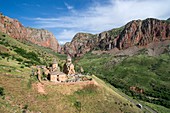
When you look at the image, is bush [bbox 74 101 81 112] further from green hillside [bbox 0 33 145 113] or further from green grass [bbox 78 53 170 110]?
green grass [bbox 78 53 170 110]

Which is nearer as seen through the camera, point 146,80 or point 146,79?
point 146,80

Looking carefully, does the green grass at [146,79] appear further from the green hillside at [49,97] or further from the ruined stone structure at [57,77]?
the ruined stone structure at [57,77]

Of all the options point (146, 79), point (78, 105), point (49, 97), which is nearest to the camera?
point (49, 97)

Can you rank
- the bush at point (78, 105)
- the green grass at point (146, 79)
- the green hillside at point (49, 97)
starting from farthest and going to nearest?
the green grass at point (146, 79) → the bush at point (78, 105) → the green hillside at point (49, 97)

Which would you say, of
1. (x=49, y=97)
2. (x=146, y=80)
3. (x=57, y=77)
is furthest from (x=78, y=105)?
(x=146, y=80)

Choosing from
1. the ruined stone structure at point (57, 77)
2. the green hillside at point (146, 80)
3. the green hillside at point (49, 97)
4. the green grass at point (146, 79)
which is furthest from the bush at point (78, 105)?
the green grass at point (146, 79)

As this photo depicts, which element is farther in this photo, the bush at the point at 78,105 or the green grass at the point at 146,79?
the green grass at the point at 146,79

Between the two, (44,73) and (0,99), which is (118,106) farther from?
(0,99)

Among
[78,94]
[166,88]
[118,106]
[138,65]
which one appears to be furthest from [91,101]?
[138,65]

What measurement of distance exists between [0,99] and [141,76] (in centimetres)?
13289

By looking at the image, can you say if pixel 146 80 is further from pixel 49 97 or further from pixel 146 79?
pixel 49 97

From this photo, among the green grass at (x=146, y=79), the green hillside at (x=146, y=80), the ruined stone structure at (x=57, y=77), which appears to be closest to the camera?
the ruined stone structure at (x=57, y=77)

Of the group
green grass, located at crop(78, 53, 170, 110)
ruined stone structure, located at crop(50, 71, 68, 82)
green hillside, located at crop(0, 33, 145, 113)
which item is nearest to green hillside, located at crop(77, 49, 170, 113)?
green grass, located at crop(78, 53, 170, 110)

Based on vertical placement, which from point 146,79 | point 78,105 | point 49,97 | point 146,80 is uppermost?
point 49,97
